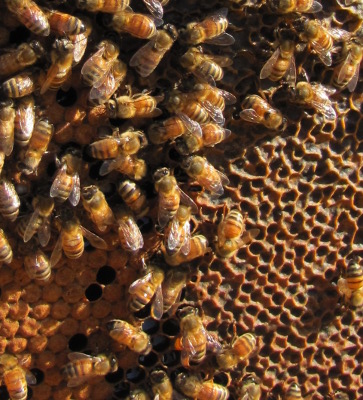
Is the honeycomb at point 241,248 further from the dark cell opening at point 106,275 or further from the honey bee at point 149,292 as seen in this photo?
the honey bee at point 149,292

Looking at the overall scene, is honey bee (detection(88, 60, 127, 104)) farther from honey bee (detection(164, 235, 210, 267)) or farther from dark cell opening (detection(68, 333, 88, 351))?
dark cell opening (detection(68, 333, 88, 351))

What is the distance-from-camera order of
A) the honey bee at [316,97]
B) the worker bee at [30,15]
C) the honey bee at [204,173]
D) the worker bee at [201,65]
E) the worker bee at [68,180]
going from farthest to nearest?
→ 1. the honey bee at [316,97]
2. the honey bee at [204,173]
3. the worker bee at [201,65]
4. the worker bee at [68,180]
5. the worker bee at [30,15]

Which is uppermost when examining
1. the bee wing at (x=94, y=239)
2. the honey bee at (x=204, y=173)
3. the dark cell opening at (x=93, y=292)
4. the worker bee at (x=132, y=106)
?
the worker bee at (x=132, y=106)

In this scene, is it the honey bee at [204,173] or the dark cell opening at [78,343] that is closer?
the honey bee at [204,173]

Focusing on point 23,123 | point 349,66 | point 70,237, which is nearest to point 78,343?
point 70,237

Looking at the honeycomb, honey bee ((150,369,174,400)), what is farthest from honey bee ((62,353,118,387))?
honey bee ((150,369,174,400))

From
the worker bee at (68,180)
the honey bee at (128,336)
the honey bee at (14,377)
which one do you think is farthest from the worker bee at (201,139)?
the honey bee at (14,377)

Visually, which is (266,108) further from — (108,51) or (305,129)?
(108,51)
